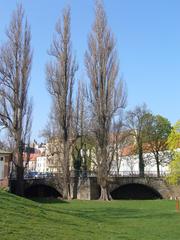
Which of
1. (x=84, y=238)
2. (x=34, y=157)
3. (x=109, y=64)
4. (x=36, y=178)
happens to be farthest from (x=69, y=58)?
(x=34, y=157)

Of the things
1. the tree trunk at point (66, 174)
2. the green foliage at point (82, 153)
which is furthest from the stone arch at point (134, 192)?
the tree trunk at point (66, 174)

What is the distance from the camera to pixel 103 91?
38.0 metres

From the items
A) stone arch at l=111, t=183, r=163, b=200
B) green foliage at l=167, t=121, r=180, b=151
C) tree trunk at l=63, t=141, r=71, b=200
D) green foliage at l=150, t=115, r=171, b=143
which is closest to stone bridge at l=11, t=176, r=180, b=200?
stone arch at l=111, t=183, r=163, b=200

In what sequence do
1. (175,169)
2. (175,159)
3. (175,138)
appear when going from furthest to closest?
(175,138), (175,159), (175,169)

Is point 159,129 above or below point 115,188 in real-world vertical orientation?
above

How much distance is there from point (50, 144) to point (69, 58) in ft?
37.1

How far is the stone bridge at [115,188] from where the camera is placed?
40031 millimetres

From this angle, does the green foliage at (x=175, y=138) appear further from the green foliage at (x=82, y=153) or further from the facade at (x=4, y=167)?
the facade at (x=4, y=167)

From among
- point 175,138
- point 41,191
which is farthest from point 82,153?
point 175,138

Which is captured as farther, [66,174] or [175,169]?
[66,174]

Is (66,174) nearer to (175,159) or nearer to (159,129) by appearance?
(175,159)

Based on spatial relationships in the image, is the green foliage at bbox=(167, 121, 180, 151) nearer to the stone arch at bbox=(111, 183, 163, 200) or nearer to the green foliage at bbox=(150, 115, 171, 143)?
the stone arch at bbox=(111, 183, 163, 200)

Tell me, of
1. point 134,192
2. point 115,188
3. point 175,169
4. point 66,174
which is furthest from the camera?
point 134,192

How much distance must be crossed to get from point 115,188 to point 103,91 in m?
11.6
